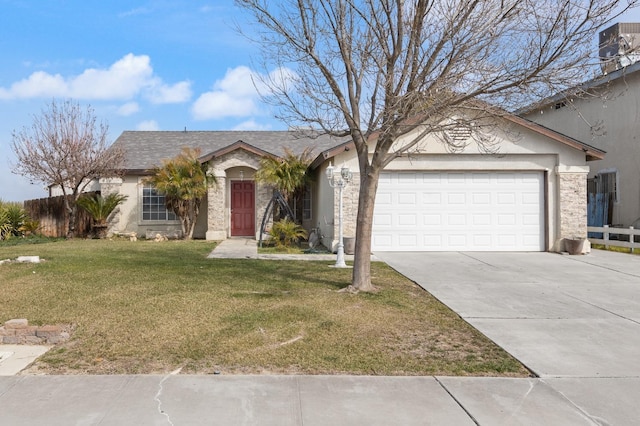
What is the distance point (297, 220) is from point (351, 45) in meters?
11.5

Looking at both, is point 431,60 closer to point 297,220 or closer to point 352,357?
point 352,357

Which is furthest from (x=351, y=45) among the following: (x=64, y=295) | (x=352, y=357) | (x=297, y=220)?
(x=297, y=220)

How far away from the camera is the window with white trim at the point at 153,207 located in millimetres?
19984

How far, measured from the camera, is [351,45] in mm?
8508

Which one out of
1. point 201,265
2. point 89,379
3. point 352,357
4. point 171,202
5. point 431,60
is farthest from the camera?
point 171,202

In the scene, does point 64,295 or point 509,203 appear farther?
point 509,203

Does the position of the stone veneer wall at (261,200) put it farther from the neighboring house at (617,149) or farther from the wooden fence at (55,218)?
the neighboring house at (617,149)

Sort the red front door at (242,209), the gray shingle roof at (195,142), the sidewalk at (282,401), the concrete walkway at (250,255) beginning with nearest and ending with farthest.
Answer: the sidewalk at (282,401), the concrete walkway at (250,255), the red front door at (242,209), the gray shingle roof at (195,142)

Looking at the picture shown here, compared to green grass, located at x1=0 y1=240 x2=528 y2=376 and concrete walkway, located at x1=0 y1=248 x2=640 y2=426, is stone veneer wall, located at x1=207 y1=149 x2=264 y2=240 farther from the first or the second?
concrete walkway, located at x1=0 y1=248 x2=640 y2=426

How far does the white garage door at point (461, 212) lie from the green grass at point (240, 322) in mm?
4895

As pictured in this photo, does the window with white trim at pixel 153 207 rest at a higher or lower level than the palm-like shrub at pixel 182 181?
lower

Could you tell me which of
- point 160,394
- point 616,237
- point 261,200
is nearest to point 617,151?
point 616,237

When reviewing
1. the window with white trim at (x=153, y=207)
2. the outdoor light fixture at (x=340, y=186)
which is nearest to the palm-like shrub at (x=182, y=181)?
the window with white trim at (x=153, y=207)

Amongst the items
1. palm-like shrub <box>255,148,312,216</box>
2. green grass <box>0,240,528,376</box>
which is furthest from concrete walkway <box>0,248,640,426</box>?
palm-like shrub <box>255,148,312,216</box>
